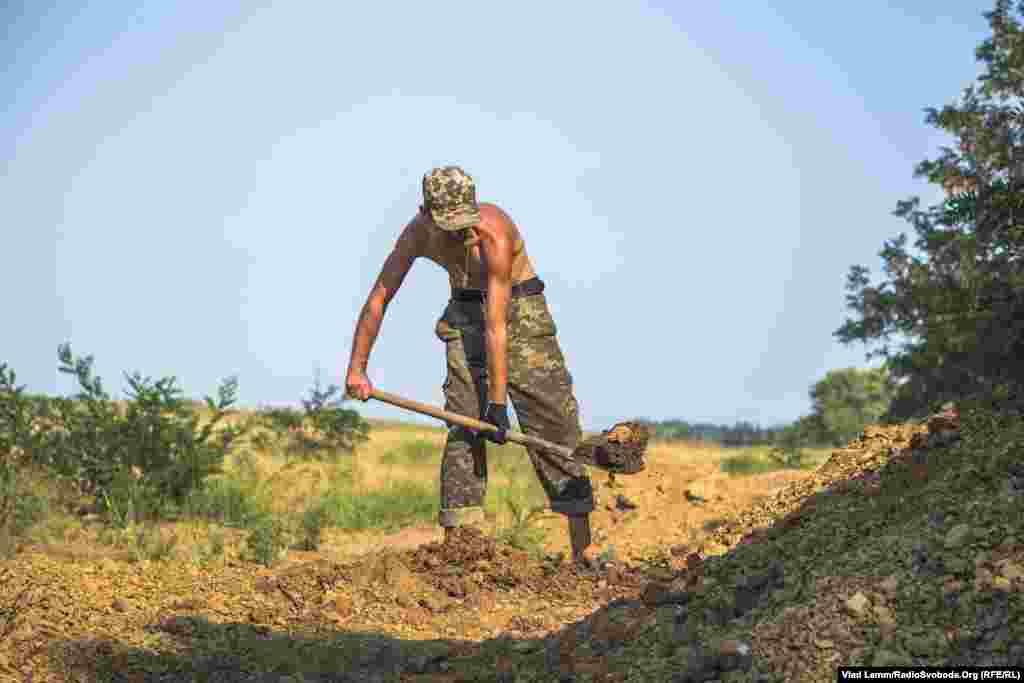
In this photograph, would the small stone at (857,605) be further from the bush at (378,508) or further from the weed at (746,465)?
the weed at (746,465)

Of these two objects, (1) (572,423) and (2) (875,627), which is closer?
(2) (875,627)

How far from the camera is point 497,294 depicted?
252 inches

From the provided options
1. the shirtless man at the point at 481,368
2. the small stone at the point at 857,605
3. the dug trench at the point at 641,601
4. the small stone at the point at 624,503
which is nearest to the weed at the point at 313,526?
the dug trench at the point at 641,601

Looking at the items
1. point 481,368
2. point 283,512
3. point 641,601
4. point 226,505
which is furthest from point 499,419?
point 283,512

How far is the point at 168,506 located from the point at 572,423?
4371mm

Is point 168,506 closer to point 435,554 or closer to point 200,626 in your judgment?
point 435,554

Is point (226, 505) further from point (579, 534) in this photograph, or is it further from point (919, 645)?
point (919, 645)

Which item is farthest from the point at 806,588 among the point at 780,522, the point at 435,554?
the point at 435,554

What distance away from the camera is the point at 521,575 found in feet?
23.2

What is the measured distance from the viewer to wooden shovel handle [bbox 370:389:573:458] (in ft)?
21.6

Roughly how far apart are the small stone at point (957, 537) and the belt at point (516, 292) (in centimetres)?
317

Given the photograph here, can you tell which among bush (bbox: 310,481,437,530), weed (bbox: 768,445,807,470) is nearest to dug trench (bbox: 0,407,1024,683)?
bush (bbox: 310,481,437,530)

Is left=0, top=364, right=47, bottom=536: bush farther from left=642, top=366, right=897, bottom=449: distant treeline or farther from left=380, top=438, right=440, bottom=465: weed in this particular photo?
left=642, top=366, right=897, bottom=449: distant treeline

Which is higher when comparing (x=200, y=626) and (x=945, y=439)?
(x=945, y=439)
